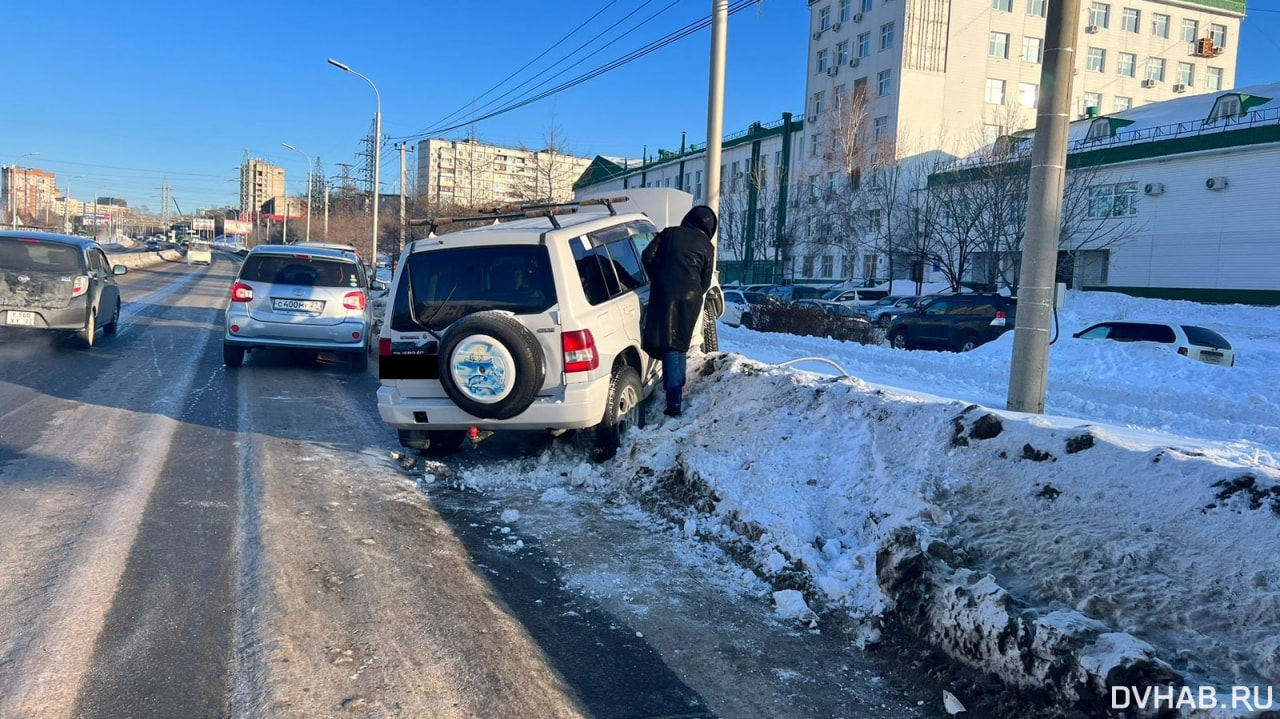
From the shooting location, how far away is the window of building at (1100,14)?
5866 centimetres

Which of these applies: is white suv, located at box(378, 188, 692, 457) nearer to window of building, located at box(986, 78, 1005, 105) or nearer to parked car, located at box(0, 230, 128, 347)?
parked car, located at box(0, 230, 128, 347)

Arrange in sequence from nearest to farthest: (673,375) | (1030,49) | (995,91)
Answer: (673,375) → (995,91) → (1030,49)

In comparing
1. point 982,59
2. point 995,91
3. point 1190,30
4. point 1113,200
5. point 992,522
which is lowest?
point 992,522

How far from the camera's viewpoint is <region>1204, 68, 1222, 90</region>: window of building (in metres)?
62.7

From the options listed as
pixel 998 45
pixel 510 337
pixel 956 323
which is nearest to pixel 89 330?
pixel 510 337

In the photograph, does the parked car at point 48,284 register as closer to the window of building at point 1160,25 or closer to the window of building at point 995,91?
the window of building at point 995,91

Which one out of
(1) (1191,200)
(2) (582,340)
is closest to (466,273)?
(2) (582,340)

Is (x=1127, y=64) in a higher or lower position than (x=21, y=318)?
higher

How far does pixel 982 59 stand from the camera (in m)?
56.0

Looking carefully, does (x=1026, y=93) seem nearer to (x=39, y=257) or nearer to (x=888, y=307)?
(x=888, y=307)

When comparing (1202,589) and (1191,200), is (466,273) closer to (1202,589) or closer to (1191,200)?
(1202,589)

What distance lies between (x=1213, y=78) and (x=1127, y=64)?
26.2 feet

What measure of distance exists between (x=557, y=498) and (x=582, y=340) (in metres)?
1.24

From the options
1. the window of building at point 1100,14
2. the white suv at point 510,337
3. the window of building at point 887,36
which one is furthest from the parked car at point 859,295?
the window of building at point 1100,14
